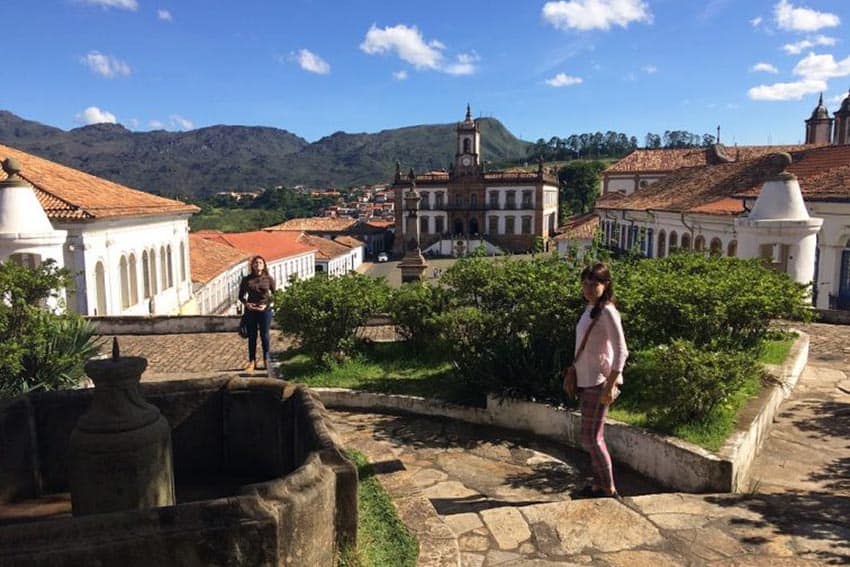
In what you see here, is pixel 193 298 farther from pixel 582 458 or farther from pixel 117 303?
pixel 582 458

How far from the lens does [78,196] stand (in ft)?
57.6

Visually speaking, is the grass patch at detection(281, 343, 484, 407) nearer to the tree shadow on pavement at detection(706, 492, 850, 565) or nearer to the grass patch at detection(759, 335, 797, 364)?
the tree shadow on pavement at detection(706, 492, 850, 565)

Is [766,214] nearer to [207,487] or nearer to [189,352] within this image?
[189,352]

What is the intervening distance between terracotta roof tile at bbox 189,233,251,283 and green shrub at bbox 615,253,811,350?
23.6 metres

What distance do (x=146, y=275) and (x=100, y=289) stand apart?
3.47 m

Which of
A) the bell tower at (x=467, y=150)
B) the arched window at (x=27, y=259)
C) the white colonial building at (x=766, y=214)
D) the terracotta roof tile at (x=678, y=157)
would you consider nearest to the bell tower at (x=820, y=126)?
the terracotta roof tile at (x=678, y=157)

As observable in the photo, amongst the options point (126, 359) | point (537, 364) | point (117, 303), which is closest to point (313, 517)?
point (126, 359)

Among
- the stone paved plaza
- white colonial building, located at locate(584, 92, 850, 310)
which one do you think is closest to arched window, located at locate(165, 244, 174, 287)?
white colonial building, located at locate(584, 92, 850, 310)

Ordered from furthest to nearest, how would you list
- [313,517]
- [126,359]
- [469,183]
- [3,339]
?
[469,183]
[3,339]
[126,359]
[313,517]

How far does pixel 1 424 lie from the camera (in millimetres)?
3910

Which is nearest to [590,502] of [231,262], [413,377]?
[413,377]

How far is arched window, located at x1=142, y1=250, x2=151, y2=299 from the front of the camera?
20623mm

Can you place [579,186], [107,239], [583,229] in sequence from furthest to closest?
[579,186], [583,229], [107,239]

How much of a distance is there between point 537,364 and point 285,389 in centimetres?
278
